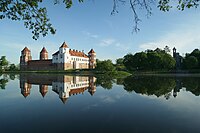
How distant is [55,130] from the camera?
4945 mm

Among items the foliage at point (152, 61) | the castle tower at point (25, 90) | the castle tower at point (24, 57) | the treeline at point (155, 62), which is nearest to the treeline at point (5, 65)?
the castle tower at point (24, 57)

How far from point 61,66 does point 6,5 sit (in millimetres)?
72542

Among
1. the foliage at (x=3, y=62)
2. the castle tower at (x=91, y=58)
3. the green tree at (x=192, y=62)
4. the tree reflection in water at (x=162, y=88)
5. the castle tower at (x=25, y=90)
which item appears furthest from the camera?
the castle tower at (x=91, y=58)

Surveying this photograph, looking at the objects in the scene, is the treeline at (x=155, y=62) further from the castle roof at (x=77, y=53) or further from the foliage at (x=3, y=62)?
the foliage at (x=3, y=62)

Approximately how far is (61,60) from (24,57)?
966 inches

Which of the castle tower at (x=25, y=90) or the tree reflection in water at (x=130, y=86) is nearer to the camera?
the castle tower at (x=25, y=90)

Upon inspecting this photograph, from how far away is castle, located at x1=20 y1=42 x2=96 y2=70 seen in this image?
7625cm

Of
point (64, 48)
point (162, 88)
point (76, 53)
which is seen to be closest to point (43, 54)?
point (64, 48)

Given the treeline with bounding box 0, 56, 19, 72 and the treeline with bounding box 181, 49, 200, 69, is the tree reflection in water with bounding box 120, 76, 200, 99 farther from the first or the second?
the treeline with bounding box 0, 56, 19, 72

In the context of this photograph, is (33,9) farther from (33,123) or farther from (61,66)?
(61,66)

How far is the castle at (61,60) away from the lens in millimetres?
76250

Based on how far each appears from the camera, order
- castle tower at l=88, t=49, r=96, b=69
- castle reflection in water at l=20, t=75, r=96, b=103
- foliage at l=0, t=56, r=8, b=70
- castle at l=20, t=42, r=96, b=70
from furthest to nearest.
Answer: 1. castle tower at l=88, t=49, r=96, b=69
2. foliage at l=0, t=56, r=8, b=70
3. castle at l=20, t=42, r=96, b=70
4. castle reflection in water at l=20, t=75, r=96, b=103

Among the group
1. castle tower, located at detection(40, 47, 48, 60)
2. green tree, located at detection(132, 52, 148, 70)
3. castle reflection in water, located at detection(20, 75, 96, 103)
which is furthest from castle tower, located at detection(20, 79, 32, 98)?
castle tower, located at detection(40, 47, 48, 60)

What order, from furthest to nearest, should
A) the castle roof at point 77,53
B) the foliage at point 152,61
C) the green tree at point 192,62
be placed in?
the castle roof at point 77,53, the green tree at point 192,62, the foliage at point 152,61
